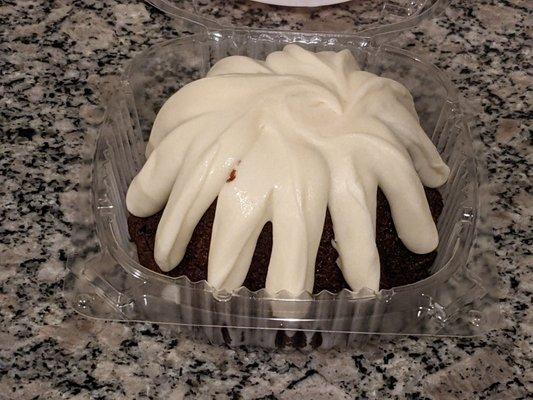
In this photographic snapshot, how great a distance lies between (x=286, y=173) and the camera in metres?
0.90

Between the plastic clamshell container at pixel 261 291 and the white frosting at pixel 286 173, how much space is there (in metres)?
0.04

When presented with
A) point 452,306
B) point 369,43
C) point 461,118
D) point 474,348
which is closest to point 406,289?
point 452,306

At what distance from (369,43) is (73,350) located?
0.58 metres

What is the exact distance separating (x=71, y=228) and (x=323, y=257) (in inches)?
14.7

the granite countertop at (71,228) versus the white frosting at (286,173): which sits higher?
the white frosting at (286,173)

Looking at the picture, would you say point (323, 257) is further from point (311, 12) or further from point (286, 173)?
point (311, 12)

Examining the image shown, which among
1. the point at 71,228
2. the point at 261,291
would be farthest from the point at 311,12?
the point at 261,291

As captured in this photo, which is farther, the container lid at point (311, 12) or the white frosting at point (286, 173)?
the container lid at point (311, 12)

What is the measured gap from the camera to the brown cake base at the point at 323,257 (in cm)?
94

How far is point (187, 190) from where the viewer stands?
92cm

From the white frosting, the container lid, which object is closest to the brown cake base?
the white frosting

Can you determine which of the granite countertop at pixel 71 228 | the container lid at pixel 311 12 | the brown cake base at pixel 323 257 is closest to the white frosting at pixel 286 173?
the brown cake base at pixel 323 257

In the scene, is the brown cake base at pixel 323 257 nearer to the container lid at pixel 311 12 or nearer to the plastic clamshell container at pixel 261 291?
the plastic clamshell container at pixel 261 291

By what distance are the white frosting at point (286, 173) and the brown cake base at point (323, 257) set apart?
0.01 metres
